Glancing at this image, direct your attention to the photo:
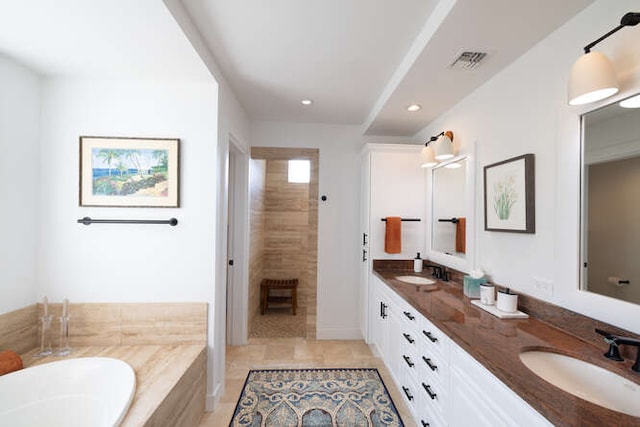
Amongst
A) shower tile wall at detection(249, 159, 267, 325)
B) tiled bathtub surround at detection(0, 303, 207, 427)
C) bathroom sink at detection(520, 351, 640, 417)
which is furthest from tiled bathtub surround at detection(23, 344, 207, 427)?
bathroom sink at detection(520, 351, 640, 417)

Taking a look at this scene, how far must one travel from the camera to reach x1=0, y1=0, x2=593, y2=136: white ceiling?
1367 mm

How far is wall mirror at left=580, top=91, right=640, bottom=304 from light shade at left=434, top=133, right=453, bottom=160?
1.05 meters

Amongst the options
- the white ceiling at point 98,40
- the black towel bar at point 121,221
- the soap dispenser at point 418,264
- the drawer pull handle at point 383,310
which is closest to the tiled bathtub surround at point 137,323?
the black towel bar at point 121,221

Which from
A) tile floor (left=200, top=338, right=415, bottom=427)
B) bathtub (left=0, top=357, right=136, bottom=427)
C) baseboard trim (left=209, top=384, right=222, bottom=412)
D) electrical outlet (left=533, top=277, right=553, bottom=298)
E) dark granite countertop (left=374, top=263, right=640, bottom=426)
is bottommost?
tile floor (left=200, top=338, right=415, bottom=427)

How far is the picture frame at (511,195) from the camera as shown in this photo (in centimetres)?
163

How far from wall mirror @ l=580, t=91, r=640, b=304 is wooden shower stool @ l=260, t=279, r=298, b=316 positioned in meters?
3.38

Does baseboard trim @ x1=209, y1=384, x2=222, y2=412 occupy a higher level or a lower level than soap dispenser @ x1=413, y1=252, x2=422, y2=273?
lower

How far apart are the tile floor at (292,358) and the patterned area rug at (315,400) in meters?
0.08

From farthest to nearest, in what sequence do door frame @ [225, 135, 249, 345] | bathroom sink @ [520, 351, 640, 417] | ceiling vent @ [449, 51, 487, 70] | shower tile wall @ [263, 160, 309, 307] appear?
shower tile wall @ [263, 160, 309, 307] < door frame @ [225, 135, 249, 345] < ceiling vent @ [449, 51, 487, 70] < bathroom sink @ [520, 351, 640, 417]

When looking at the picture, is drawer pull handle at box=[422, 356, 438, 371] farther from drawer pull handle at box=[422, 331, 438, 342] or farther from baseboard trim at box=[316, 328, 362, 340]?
baseboard trim at box=[316, 328, 362, 340]

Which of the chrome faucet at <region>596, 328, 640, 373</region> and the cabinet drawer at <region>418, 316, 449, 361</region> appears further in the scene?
the cabinet drawer at <region>418, 316, 449, 361</region>

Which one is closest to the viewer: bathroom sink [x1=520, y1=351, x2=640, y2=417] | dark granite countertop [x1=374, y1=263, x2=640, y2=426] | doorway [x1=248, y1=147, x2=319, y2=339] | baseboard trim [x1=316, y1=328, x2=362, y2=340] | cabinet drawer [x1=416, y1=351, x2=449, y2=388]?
dark granite countertop [x1=374, y1=263, x2=640, y2=426]

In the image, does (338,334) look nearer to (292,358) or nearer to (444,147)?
(292,358)

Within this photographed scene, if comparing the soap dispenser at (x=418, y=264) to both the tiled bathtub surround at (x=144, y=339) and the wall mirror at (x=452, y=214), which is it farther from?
the tiled bathtub surround at (x=144, y=339)
